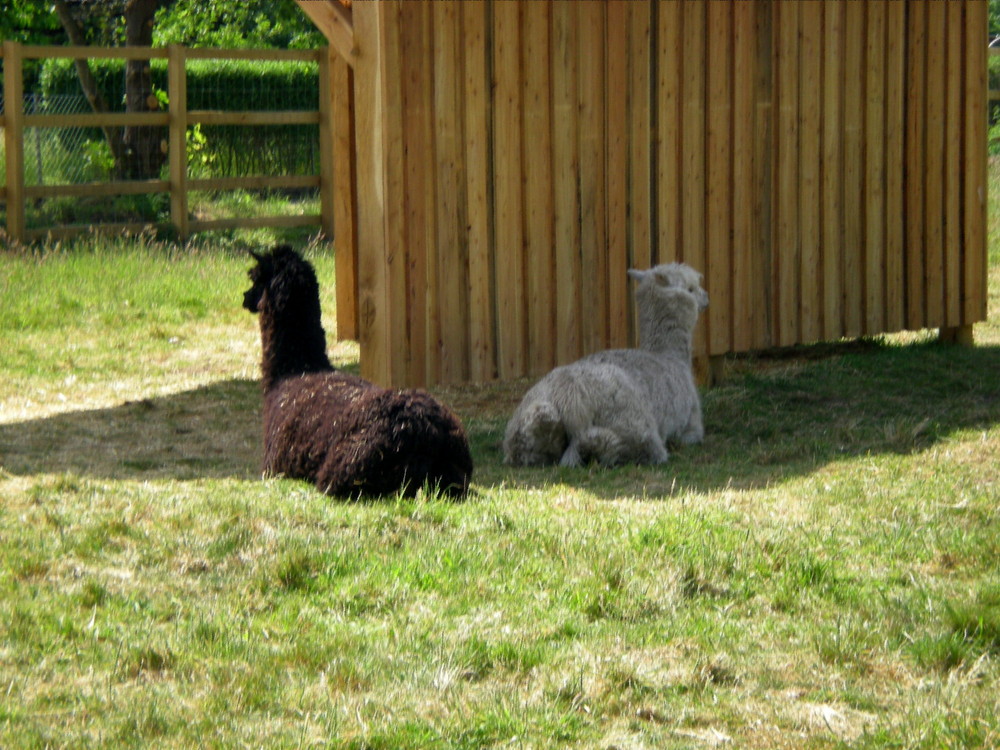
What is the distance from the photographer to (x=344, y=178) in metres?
9.73

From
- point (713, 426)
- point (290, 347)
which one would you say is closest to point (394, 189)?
point (290, 347)

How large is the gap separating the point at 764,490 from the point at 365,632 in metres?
2.66

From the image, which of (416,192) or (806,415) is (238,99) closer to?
(416,192)

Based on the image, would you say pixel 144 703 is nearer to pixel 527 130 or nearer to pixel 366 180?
pixel 366 180

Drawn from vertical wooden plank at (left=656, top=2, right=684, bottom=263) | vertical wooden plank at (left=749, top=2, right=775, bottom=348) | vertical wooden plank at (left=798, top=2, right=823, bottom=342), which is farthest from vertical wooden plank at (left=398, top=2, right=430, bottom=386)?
vertical wooden plank at (left=798, top=2, right=823, bottom=342)

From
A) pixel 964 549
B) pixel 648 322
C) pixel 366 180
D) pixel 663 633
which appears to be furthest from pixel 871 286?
pixel 663 633

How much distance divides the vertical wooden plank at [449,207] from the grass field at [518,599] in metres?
0.62

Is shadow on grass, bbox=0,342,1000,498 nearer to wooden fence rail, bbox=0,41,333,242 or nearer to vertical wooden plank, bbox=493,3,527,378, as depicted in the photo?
vertical wooden plank, bbox=493,3,527,378

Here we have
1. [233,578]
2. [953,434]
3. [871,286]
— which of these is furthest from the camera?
[871,286]

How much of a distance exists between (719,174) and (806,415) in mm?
2012

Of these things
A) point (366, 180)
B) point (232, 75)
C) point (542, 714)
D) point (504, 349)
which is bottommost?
point (542, 714)

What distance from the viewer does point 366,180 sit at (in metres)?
7.89

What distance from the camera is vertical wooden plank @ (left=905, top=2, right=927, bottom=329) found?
416 inches

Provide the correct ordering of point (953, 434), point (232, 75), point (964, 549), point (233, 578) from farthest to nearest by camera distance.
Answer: point (232, 75), point (953, 434), point (964, 549), point (233, 578)
